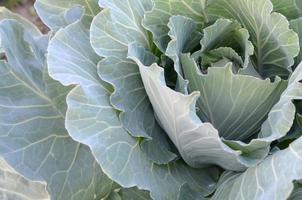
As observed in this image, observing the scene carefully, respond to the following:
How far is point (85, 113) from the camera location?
2.71 ft

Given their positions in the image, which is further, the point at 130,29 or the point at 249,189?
the point at 130,29

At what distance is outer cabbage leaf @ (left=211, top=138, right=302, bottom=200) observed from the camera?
70 centimetres

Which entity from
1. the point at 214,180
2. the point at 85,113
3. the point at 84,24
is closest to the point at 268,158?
the point at 214,180

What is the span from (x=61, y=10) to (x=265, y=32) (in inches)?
15.2

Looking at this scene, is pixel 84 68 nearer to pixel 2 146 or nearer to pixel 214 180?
pixel 2 146

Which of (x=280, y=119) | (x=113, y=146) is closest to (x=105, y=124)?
(x=113, y=146)

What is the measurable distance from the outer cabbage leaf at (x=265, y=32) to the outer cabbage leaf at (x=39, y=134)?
321mm

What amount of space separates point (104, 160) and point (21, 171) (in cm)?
17

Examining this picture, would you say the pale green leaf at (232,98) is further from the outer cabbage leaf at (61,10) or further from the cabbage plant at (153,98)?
the outer cabbage leaf at (61,10)

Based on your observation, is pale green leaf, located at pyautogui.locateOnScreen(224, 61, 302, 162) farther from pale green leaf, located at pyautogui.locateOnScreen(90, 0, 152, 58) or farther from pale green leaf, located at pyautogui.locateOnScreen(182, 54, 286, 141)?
pale green leaf, located at pyautogui.locateOnScreen(90, 0, 152, 58)

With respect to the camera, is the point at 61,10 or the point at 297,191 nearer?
the point at 297,191

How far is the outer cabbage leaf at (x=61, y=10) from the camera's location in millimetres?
965

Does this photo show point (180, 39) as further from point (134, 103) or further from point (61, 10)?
point (61, 10)

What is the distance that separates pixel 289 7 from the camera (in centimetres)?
94
